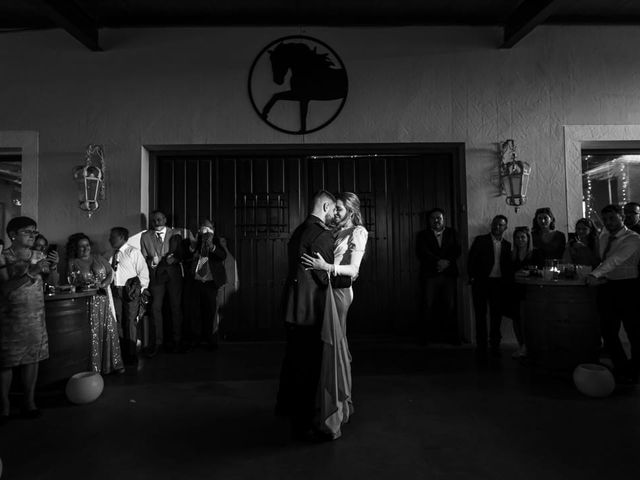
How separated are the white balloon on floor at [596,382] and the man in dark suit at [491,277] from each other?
1.45 m

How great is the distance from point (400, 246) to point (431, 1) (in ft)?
9.94

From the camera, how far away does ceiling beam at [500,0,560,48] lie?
15.4ft

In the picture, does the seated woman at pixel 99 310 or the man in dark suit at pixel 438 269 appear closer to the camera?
the seated woman at pixel 99 310

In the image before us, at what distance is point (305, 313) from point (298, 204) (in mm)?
3310

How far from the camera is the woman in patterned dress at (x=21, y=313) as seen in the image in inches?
113

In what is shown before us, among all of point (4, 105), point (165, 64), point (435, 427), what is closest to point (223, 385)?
point (435, 427)

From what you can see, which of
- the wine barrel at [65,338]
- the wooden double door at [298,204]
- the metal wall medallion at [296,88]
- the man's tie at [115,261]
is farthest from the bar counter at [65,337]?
the metal wall medallion at [296,88]

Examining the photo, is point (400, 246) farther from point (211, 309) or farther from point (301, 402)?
point (301, 402)

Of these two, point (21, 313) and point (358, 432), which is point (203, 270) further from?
point (358, 432)

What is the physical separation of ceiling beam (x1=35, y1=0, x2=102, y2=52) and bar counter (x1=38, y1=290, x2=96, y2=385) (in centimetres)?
318

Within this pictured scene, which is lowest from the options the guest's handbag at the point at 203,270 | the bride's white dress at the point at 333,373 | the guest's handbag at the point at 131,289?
the bride's white dress at the point at 333,373

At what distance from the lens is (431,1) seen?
518cm

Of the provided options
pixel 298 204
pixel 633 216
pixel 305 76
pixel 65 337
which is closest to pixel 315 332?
pixel 65 337

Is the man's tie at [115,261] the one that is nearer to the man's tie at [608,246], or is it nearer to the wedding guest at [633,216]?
the man's tie at [608,246]
